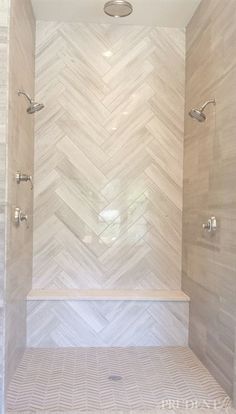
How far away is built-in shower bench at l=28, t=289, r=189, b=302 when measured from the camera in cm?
301

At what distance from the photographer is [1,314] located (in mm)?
2066

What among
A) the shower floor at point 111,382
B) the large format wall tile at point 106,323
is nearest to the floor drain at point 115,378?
the shower floor at point 111,382

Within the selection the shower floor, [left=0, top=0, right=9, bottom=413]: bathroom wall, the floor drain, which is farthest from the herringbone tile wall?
[left=0, top=0, right=9, bottom=413]: bathroom wall

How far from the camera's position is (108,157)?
3.30 m

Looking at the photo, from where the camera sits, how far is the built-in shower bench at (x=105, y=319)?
118 inches

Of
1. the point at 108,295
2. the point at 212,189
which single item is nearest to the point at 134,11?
the point at 212,189

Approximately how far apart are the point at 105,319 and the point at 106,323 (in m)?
0.03

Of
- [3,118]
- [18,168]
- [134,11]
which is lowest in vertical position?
[18,168]

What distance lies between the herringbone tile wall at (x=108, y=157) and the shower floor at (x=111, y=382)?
62cm

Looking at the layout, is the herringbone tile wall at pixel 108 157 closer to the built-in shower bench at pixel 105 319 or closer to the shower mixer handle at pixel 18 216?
the built-in shower bench at pixel 105 319

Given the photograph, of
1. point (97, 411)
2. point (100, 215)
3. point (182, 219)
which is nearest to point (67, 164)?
point (100, 215)

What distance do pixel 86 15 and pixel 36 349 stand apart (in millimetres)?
2618

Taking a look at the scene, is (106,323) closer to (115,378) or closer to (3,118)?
(115,378)

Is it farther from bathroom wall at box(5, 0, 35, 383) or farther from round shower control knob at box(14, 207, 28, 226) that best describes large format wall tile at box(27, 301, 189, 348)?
round shower control knob at box(14, 207, 28, 226)
